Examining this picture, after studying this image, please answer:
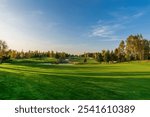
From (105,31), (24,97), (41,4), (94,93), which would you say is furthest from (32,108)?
(105,31)

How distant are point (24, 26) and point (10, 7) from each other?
1136cm

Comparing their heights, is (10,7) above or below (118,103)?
above

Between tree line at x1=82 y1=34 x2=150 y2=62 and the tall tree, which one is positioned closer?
the tall tree

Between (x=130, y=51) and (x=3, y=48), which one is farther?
(x=130, y=51)

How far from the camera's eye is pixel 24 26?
127 feet

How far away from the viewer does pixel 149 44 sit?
79.9 meters

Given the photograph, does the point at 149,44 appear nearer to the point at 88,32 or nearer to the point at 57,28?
the point at 88,32

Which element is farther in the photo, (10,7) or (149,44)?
(149,44)

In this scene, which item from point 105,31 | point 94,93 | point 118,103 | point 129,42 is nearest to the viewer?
point 118,103

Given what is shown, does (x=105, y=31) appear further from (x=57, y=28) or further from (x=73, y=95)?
(x=73, y=95)

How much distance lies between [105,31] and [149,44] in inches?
964

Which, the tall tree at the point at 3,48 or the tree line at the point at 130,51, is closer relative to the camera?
the tall tree at the point at 3,48

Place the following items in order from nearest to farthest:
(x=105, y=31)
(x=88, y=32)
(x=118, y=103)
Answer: (x=118, y=103) < (x=88, y=32) < (x=105, y=31)

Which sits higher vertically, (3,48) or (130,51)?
(3,48)
